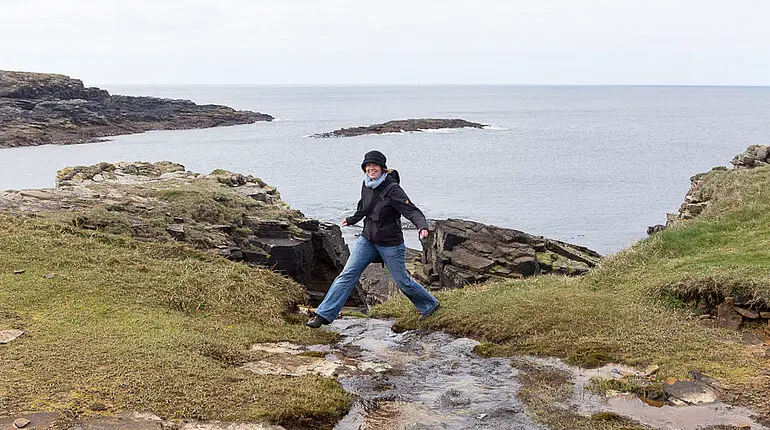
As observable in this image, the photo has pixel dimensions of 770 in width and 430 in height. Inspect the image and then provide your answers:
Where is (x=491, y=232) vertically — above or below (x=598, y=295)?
below

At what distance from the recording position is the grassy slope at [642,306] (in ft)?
29.8

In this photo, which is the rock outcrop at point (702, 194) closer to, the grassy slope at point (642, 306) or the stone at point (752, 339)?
the grassy slope at point (642, 306)

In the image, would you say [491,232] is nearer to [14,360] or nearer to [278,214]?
[278,214]

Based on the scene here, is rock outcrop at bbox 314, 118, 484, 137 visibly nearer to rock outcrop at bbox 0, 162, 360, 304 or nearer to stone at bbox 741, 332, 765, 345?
rock outcrop at bbox 0, 162, 360, 304

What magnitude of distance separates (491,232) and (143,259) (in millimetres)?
19811

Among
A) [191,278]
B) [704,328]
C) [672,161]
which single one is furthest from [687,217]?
[672,161]

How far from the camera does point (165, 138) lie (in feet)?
343

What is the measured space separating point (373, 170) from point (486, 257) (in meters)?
18.7

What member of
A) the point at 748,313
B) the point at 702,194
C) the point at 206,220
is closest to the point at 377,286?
the point at 206,220

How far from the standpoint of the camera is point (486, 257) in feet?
94.3

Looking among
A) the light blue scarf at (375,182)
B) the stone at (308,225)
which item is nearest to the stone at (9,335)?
the light blue scarf at (375,182)

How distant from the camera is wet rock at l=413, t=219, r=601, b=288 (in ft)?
90.9

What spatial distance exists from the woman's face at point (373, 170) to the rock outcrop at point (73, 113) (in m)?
81.5

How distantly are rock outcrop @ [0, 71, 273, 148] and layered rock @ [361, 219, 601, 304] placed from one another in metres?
67.3
